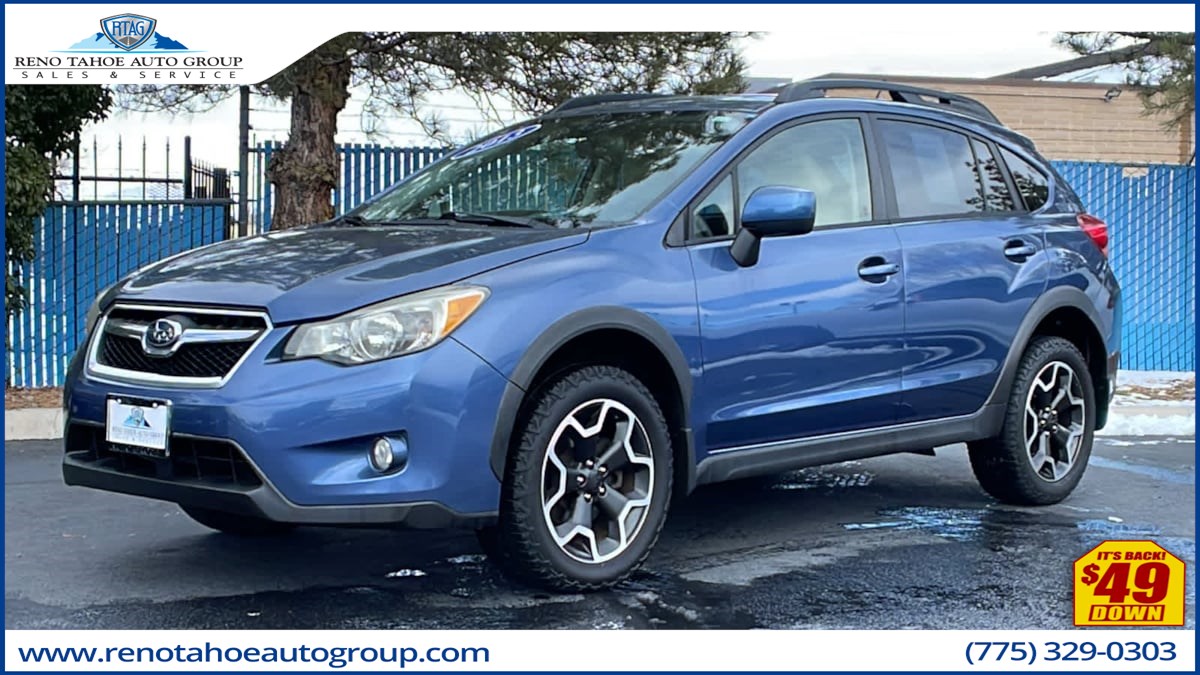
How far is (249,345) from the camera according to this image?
14.5 ft

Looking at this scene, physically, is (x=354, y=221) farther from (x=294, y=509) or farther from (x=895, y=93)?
(x=895, y=93)

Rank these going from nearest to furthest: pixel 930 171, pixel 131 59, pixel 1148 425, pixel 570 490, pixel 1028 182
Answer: pixel 570 490 → pixel 930 171 → pixel 1028 182 → pixel 131 59 → pixel 1148 425

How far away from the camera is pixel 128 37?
7.93m

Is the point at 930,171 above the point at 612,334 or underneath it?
above

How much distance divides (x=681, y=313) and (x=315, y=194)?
263 inches

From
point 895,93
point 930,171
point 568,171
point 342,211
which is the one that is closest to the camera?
point 568,171

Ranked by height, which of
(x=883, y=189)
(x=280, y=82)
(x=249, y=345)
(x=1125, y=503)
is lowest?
(x=1125, y=503)

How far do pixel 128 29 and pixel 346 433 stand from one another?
4.45 m

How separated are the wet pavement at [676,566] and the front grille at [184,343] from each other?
78cm

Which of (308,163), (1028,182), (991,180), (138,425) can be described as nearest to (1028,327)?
(991,180)

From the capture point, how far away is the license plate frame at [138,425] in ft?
14.7

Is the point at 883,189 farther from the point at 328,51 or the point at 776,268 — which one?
the point at 328,51

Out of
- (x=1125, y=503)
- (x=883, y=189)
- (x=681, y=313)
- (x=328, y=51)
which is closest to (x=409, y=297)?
(x=681, y=313)

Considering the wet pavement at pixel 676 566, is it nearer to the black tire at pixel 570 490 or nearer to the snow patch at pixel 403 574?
the snow patch at pixel 403 574
